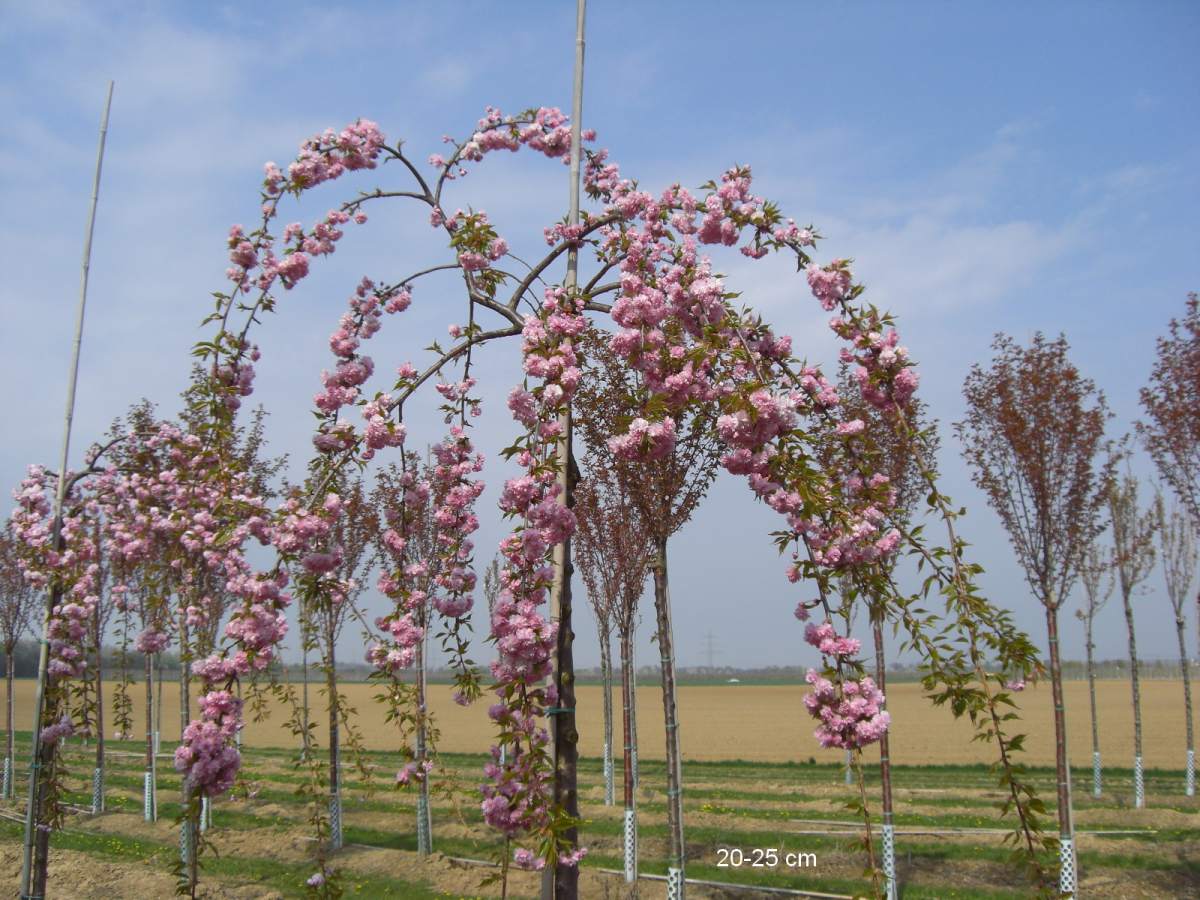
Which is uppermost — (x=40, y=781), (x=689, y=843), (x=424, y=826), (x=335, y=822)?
(x=40, y=781)

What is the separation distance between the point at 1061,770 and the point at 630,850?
5.25 m

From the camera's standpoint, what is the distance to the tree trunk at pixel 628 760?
9969 millimetres

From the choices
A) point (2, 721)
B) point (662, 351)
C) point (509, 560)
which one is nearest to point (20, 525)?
point (509, 560)

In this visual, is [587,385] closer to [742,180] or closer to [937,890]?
[742,180]

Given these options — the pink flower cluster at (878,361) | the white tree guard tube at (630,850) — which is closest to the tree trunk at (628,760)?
the white tree guard tube at (630,850)

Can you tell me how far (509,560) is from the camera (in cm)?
350

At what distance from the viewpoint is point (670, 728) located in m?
8.90

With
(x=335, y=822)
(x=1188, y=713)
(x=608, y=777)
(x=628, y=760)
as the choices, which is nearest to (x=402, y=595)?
(x=628, y=760)

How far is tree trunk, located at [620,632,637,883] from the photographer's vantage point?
392 inches

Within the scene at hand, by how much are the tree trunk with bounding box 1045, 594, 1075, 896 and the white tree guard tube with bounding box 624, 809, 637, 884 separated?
453 cm

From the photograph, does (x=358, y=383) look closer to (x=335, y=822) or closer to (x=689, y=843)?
(x=689, y=843)

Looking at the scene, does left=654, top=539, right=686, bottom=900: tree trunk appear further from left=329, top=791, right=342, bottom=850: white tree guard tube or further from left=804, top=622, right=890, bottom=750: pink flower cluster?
left=329, top=791, right=342, bottom=850: white tree guard tube

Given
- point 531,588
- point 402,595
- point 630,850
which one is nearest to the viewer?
point 531,588

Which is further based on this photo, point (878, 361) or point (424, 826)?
point (424, 826)
